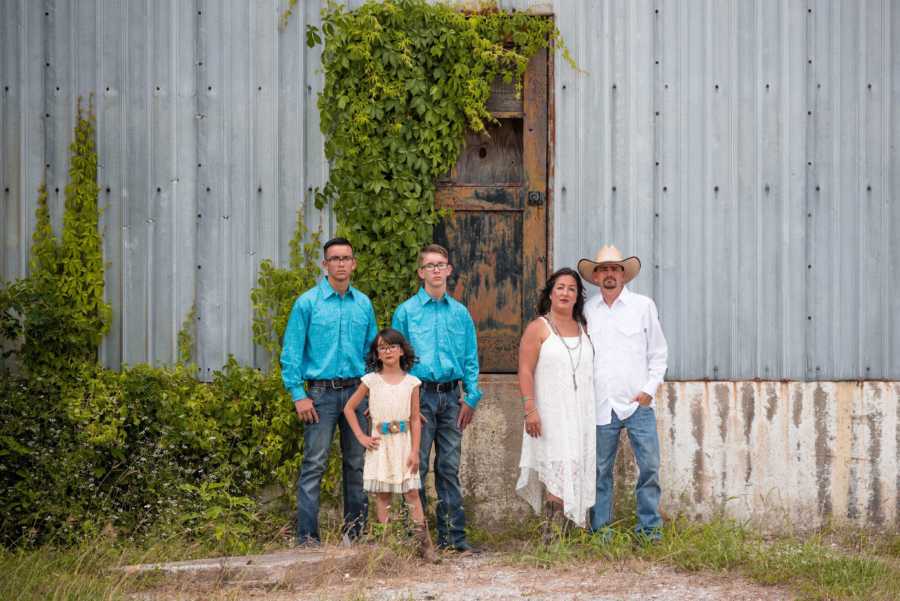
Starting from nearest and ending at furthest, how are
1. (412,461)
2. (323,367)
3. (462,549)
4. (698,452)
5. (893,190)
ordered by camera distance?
(412,461), (323,367), (462,549), (698,452), (893,190)

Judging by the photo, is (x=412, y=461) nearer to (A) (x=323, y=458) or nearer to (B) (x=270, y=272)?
(A) (x=323, y=458)

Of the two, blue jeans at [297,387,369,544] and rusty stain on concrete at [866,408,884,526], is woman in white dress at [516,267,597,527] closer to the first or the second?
blue jeans at [297,387,369,544]

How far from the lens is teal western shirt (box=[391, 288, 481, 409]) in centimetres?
662

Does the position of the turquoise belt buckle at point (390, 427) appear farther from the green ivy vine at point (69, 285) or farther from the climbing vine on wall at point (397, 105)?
the green ivy vine at point (69, 285)

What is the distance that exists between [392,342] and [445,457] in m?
0.90

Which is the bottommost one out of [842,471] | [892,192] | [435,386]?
[842,471]

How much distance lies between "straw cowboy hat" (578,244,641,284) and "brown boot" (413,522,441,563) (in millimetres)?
2051

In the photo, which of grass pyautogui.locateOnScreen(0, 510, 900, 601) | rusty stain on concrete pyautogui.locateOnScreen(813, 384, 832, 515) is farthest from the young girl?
rusty stain on concrete pyautogui.locateOnScreen(813, 384, 832, 515)

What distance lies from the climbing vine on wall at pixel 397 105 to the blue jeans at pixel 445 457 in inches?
45.0

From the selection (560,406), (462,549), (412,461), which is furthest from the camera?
(462,549)

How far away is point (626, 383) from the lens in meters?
6.70

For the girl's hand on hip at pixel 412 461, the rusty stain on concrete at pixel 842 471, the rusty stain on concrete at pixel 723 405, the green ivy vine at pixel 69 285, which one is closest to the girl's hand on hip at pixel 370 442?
the girl's hand on hip at pixel 412 461

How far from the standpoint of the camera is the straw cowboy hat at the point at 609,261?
688 centimetres

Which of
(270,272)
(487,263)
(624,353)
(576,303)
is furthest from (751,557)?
(270,272)
